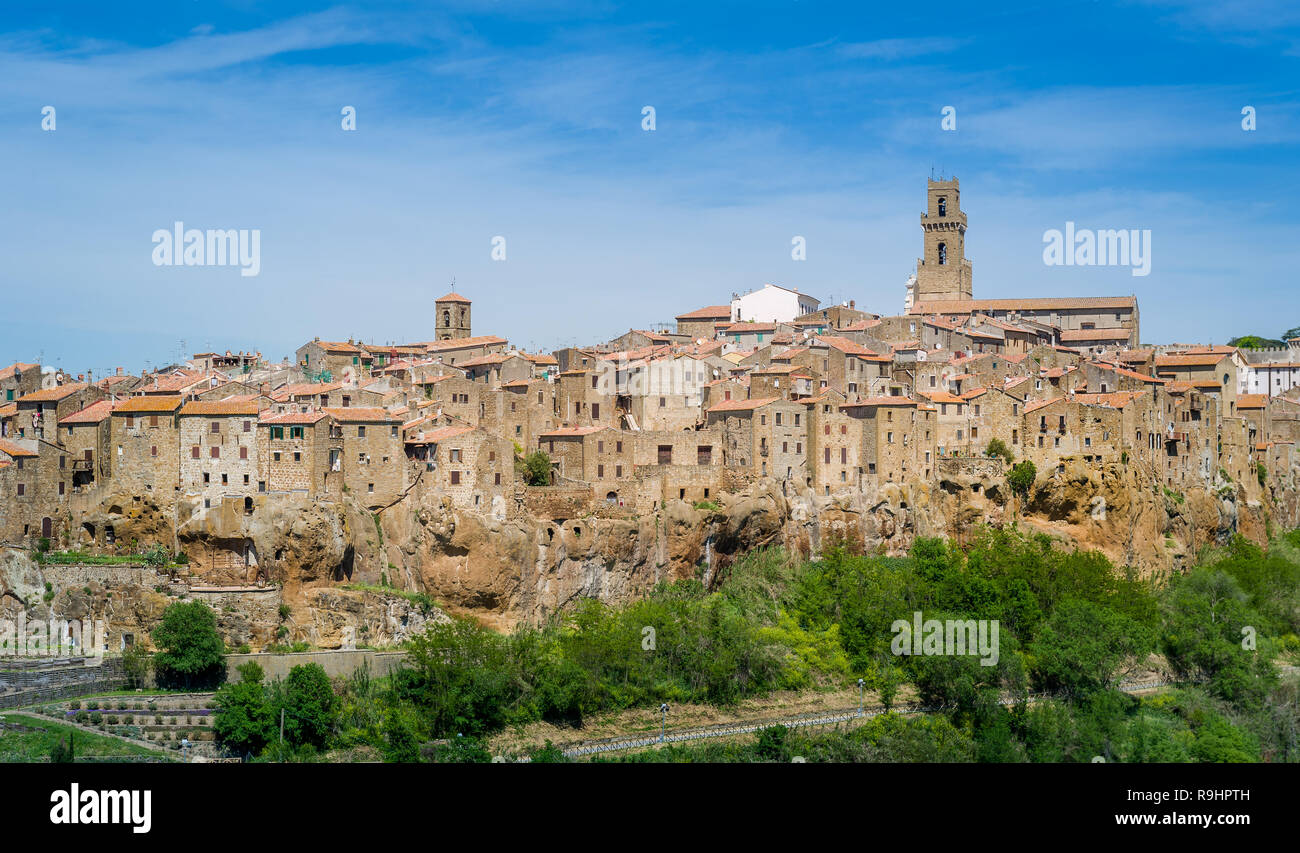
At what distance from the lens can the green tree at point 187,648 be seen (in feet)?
185

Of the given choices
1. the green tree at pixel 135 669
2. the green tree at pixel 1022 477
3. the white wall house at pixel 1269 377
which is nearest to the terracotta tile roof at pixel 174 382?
the green tree at pixel 135 669

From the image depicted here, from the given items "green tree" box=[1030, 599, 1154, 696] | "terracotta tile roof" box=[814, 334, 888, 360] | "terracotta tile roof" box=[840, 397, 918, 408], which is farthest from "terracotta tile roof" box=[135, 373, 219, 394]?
"green tree" box=[1030, 599, 1154, 696]

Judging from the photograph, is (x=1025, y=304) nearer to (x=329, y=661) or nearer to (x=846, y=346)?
(x=846, y=346)

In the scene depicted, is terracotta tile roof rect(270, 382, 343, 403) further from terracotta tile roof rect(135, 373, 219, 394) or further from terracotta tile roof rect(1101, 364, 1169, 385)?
terracotta tile roof rect(1101, 364, 1169, 385)

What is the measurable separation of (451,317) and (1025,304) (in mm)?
36019

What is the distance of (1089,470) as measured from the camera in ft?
248

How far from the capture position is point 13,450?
6116 cm

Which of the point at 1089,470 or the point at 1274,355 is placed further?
the point at 1274,355

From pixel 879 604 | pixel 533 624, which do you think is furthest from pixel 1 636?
pixel 879 604

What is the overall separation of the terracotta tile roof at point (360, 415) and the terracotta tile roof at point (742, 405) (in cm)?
1529

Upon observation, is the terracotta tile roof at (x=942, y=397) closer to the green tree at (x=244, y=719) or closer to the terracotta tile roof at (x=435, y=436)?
the terracotta tile roof at (x=435, y=436)
